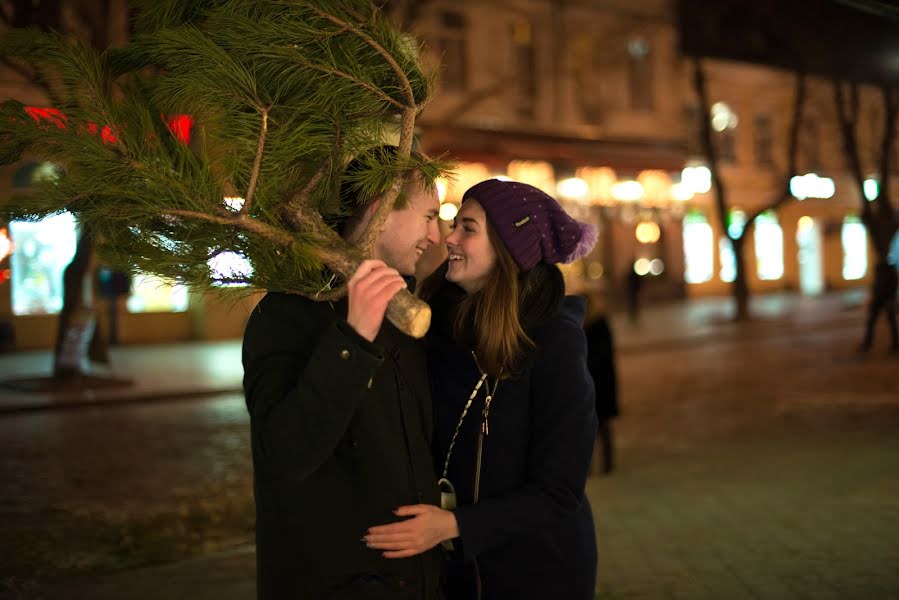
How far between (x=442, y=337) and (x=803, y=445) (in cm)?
660

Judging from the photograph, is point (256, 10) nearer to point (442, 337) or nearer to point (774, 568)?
point (442, 337)

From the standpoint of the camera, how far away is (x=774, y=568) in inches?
187

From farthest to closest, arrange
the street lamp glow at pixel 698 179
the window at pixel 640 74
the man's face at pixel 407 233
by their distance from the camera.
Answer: the window at pixel 640 74
the street lamp glow at pixel 698 179
the man's face at pixel 407 233

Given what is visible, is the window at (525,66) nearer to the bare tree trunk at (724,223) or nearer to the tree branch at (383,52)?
the bare tree trunk at (724,223)

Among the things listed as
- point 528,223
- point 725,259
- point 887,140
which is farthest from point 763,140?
point 528,223

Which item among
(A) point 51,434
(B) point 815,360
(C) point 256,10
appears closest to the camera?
(C) point 256,10

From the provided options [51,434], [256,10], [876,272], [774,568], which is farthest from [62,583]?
[876,272]

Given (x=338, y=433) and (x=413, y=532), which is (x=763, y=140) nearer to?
(x=413, y=532)

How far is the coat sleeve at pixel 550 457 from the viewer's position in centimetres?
225

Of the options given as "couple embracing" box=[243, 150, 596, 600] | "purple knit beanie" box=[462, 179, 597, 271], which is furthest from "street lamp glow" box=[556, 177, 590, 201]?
"purple knit beanie" box=[462, 179, 597, 271]

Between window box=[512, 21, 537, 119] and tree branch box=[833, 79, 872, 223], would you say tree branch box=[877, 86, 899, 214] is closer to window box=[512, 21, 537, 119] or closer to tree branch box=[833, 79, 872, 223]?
tree branch box=[833, 79, 872, 223]

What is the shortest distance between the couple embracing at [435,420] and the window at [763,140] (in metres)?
34.0

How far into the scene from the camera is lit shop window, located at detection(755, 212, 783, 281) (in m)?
35.4

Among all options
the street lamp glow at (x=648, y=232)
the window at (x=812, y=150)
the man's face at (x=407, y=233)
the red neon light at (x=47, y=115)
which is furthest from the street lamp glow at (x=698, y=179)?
the red neon light at (x=47, y=115)
